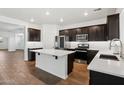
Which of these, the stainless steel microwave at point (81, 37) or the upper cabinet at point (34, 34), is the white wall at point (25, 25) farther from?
the stainless steel microwave at point (81, 37)

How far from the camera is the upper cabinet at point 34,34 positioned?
618 cm

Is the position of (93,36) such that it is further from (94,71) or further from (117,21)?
(94,71)

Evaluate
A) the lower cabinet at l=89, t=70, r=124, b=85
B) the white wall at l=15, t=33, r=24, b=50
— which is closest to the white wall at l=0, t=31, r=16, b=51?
the white wall at l=15, t=33, r=24, b=50

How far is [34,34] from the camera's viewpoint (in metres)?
6.48

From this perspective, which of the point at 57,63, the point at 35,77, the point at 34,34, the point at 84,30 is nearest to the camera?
the point at 35,77

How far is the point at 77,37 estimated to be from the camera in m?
5.73

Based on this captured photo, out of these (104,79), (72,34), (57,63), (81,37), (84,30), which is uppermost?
(84,30)

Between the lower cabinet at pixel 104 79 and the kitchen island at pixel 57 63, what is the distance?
Answer: 1564 mm

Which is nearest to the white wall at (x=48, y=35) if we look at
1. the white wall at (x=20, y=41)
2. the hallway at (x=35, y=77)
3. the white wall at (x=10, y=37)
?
the hallway at (x=35, y=77)

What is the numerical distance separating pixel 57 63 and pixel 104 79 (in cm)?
238

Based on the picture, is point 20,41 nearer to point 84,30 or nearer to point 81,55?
point 84,30

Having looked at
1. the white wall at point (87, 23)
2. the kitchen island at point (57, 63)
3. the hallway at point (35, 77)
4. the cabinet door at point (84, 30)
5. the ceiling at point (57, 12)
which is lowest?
the hallway at point (35, 77)

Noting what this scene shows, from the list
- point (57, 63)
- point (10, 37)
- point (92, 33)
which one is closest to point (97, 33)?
point (92, 33)

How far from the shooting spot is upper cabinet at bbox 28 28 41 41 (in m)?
6.18
